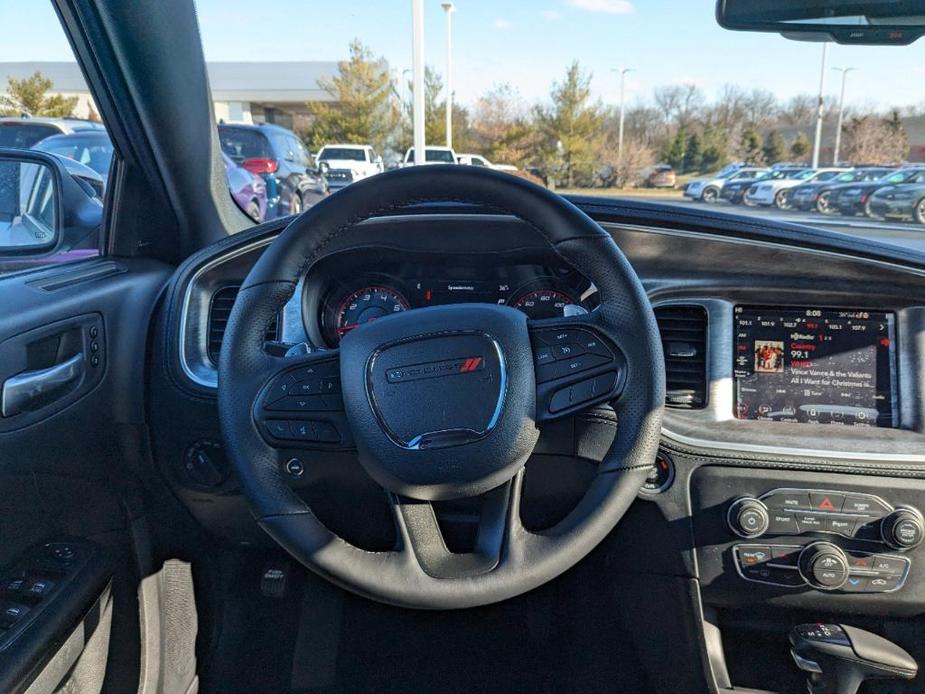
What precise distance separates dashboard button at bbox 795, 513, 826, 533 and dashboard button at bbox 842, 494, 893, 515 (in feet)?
0.23

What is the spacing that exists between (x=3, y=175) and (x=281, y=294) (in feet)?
5.06

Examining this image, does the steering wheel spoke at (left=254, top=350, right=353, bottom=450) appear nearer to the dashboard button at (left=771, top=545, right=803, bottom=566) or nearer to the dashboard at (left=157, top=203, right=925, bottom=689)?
the dashboard at (left=157, top=203, right=925, bottom=689)

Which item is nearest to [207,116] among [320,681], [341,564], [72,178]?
[72,178]

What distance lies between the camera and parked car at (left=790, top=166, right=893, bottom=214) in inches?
137

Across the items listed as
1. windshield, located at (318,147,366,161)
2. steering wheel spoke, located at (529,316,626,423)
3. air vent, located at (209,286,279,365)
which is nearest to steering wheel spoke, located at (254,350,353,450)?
steering wheel spoke, located at (529,316,626,423)

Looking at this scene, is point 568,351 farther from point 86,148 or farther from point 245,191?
point 86,148

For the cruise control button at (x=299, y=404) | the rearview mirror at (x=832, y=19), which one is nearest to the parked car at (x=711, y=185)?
the rearview mirror at (x=832, y=19)

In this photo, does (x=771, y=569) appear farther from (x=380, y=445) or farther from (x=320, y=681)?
(x=320, y=681)

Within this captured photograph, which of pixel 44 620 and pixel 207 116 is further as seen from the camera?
pixel 207 116

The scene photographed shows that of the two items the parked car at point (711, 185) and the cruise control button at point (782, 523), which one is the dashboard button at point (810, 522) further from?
the parked car at point (711, 185)

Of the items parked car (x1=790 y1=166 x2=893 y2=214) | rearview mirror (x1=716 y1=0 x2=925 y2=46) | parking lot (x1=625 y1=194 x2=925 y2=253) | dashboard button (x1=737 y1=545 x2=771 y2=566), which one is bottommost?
dashboard button (x1=737 y1=545 x2=771 y2=566)

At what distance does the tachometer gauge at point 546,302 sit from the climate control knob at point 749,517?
0.72 meters

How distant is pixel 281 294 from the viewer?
152 cm

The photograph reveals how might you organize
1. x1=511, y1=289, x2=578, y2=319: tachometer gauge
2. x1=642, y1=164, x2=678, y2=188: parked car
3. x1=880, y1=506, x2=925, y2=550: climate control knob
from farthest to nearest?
x1=642, y1=164, x2=678, y2=188: parked car
x1=511, y1=289, x2=578, y2=319: tachometer gauge
x1=880, y1=506, x2=925, y2=550: climate control knob
